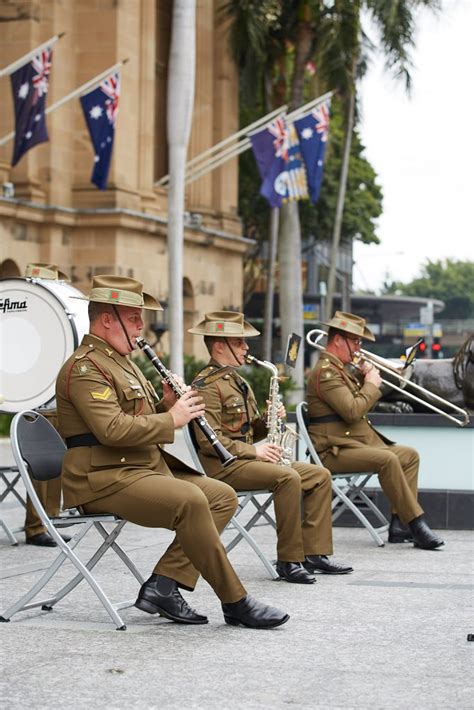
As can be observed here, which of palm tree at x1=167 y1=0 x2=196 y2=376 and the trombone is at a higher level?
palm tree at x1=167 y1=0 x2=196 y2=376

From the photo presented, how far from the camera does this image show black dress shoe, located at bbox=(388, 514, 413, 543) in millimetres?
12156

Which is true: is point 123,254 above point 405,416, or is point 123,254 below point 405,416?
above

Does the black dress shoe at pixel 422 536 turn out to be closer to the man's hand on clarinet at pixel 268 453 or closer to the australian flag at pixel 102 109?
the man's hand on clarinet at pixel 268 453

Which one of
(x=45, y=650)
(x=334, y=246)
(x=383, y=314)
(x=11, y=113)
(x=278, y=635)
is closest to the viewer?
(x=45, y=650)

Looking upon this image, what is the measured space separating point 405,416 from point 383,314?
233ft

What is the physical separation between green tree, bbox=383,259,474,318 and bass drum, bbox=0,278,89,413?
13145 cm

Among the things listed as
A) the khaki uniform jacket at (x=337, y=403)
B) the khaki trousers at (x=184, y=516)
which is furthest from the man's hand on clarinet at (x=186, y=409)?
the khaki uniform jacket at (x=337, y=403)

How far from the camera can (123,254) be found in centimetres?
3503

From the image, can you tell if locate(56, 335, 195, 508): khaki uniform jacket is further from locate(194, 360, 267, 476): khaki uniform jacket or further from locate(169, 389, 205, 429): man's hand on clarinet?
locate(194, 360, 267, 476): khaki uniform jacket

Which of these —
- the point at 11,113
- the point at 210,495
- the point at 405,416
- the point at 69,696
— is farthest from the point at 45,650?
the point at 11,113

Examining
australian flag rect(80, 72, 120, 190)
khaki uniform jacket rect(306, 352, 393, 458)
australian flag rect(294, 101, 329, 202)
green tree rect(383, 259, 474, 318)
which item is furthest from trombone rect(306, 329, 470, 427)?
green tree rect(383, 259, 474, 318)

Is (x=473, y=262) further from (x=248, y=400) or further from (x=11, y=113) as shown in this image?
(x=248, y=400)

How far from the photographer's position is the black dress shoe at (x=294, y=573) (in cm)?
973

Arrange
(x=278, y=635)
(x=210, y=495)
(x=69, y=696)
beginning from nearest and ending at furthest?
(x=69, y=696)
(x=278, y=635)
(x=210, y=495)
